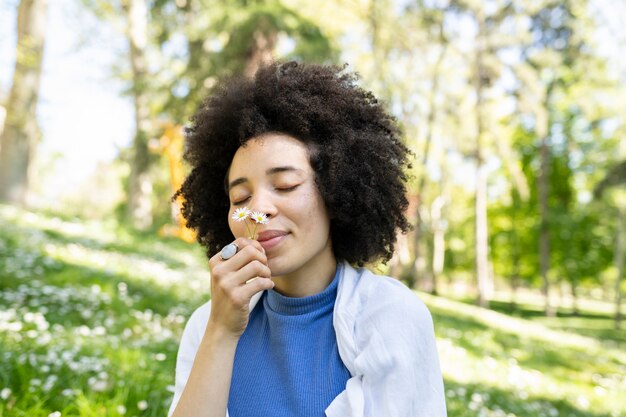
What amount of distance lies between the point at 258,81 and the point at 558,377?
6.68m

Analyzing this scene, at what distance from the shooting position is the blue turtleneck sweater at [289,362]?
147 centimetres

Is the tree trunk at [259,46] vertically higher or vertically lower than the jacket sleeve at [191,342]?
higher

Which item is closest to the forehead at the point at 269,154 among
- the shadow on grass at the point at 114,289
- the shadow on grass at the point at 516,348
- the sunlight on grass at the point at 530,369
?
the sunlight on grass at the point at 530,369

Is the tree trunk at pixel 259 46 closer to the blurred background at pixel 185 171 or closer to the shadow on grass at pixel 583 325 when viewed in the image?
the blurred background at pixel 185 171

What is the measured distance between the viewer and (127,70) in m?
16.5

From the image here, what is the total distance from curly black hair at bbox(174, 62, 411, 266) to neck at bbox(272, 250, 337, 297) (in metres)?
0.16

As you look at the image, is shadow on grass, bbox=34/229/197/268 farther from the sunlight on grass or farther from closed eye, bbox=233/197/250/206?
closed eye, bbox=233/197/250/206

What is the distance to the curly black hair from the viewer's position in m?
1.71

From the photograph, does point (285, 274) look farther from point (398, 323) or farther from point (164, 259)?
point (164, 259)

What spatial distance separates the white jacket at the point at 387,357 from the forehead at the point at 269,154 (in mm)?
443

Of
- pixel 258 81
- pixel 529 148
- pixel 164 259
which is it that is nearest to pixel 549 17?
pixel 529 148

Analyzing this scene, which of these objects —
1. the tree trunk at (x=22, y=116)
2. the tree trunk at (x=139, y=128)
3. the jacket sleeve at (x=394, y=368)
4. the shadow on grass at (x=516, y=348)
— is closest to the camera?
the jacket sleeve at (x=394, y=368)

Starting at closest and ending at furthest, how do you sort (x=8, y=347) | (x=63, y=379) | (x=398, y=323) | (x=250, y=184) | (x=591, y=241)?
(x=398, y=323) < (x=250, y=184) < (x=63, y=379) < (x=8, y=347) < (x=591, y=241)

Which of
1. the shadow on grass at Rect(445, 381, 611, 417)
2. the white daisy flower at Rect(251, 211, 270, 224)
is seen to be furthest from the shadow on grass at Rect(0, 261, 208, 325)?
the white daisy flower at Rect(251, 211, 270, 224)
